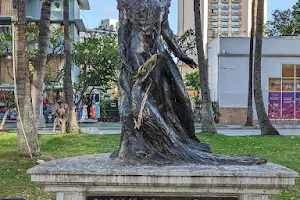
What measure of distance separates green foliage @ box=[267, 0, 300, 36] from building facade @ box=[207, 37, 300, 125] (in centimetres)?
625

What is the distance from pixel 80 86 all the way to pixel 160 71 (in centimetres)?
2456

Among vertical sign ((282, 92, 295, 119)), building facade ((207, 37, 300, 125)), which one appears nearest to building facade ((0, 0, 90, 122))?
building facade ((207, 37, 300, 125))

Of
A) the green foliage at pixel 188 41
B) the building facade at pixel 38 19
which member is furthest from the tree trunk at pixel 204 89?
the building facade at pixel 38 19

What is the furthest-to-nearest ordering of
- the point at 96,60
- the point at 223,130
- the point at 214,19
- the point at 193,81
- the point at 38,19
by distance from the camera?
the point at 214,19 < the point at 193,81 < the point at 38,19 < the point at 96,60 < the point at 223,130

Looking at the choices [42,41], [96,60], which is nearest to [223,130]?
[96,60]

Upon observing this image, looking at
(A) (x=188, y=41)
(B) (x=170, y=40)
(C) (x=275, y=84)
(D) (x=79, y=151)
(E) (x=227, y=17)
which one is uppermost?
(E) (x=227, y=17)

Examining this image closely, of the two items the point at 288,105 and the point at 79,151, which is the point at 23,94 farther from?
the point at 288,105

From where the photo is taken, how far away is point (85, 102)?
112 feet

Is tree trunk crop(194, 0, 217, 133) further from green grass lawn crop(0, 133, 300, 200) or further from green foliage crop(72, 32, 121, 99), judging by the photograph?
green foliage crop(72, 32, 121, 99)

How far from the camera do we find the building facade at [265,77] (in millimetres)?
Answer: 31125

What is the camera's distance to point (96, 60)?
29.7 metres

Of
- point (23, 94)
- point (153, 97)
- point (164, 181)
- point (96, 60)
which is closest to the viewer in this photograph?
point (164, 181)

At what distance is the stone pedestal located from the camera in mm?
4598

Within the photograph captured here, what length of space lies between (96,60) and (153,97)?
80.0 feet
